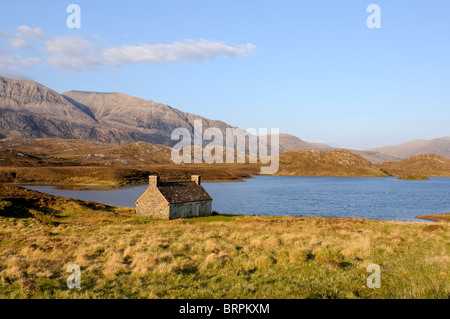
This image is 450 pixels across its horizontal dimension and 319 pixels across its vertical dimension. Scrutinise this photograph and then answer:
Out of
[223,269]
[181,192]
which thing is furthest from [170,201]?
[223,269]

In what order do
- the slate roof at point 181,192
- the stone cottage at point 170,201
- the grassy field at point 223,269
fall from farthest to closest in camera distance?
the slate roof at point 181,192 → the stone cottage at point 170,201 → the grassy field at point 223,269

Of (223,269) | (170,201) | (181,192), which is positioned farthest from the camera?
(181,192)

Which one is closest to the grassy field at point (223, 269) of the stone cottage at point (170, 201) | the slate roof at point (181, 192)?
the stone cottage at point (170, 201)

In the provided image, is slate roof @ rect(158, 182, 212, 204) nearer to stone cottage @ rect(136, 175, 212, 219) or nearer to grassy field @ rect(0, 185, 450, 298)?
stone cottage @ rect(136, 175, 212, 219)

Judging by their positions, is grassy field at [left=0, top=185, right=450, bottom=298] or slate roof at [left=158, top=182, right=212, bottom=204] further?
slate roof at [left=158, top=182, right=212, bottom=204]

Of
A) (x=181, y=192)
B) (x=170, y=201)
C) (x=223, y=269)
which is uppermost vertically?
(x=223, y=269)

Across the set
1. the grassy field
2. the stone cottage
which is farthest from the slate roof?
the grassy field

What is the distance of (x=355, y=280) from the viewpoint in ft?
44.1

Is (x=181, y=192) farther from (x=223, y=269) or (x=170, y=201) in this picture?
(x=223, y=269)

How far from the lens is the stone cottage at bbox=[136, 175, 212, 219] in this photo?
54.0 metres

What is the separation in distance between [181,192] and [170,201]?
4.51 meters

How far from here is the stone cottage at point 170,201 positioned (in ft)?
177

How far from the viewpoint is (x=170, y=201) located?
2119 inches

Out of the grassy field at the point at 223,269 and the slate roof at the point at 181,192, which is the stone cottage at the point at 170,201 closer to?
the slate roof at the point at 181,192
